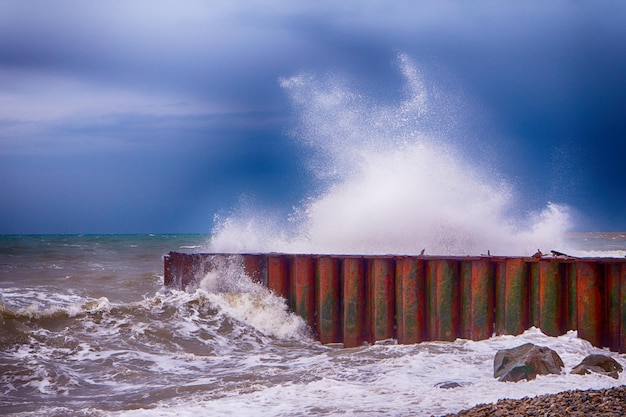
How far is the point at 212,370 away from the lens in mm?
10555

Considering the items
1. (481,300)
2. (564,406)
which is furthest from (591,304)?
(564,406)

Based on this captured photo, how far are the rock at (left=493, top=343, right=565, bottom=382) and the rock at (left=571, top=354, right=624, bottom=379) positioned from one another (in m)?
0.24

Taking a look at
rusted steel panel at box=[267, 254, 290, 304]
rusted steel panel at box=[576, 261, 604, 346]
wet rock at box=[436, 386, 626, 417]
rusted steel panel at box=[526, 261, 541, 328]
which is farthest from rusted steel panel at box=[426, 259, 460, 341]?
wet rock at box=[436, 386, 626, 417]

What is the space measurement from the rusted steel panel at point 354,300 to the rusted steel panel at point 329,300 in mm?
245

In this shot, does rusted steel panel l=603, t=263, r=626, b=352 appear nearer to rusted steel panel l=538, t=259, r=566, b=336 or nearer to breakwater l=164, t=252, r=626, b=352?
breakwater l=164, t=252, r=626, b=352

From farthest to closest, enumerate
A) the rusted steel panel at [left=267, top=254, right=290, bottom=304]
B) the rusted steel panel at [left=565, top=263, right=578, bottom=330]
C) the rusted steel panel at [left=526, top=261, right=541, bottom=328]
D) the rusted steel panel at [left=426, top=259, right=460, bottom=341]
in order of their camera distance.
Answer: the rusted steel panel at [left=267, top=254, right=290, bottom=304]
the rusted steel panel at [left=426, top=259, right=460, bottom=341]
the rusted steel panel at [left=526, top=261, right=541, bottom=328]
the rusted steel panel at [left=565, top=263, right=578, bottom=330]

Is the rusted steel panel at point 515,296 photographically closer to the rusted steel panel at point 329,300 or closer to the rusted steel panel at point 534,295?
the rusted steel panel at point 534,295

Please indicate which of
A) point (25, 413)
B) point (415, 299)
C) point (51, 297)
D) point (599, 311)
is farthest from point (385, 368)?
point (51, 297)

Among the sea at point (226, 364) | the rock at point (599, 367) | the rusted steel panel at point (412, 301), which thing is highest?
the rusted steel panel at point (412, 301)

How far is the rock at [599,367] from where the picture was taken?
345 inches

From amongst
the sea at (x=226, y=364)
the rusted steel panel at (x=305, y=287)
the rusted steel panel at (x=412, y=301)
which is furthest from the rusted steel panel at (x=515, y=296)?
the rusted steel panel at (x=305, y=287)

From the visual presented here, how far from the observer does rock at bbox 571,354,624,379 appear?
28.8 ft

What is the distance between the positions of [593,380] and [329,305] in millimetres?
4769

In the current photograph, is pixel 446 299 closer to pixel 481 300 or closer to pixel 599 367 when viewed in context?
pixel 481 300
